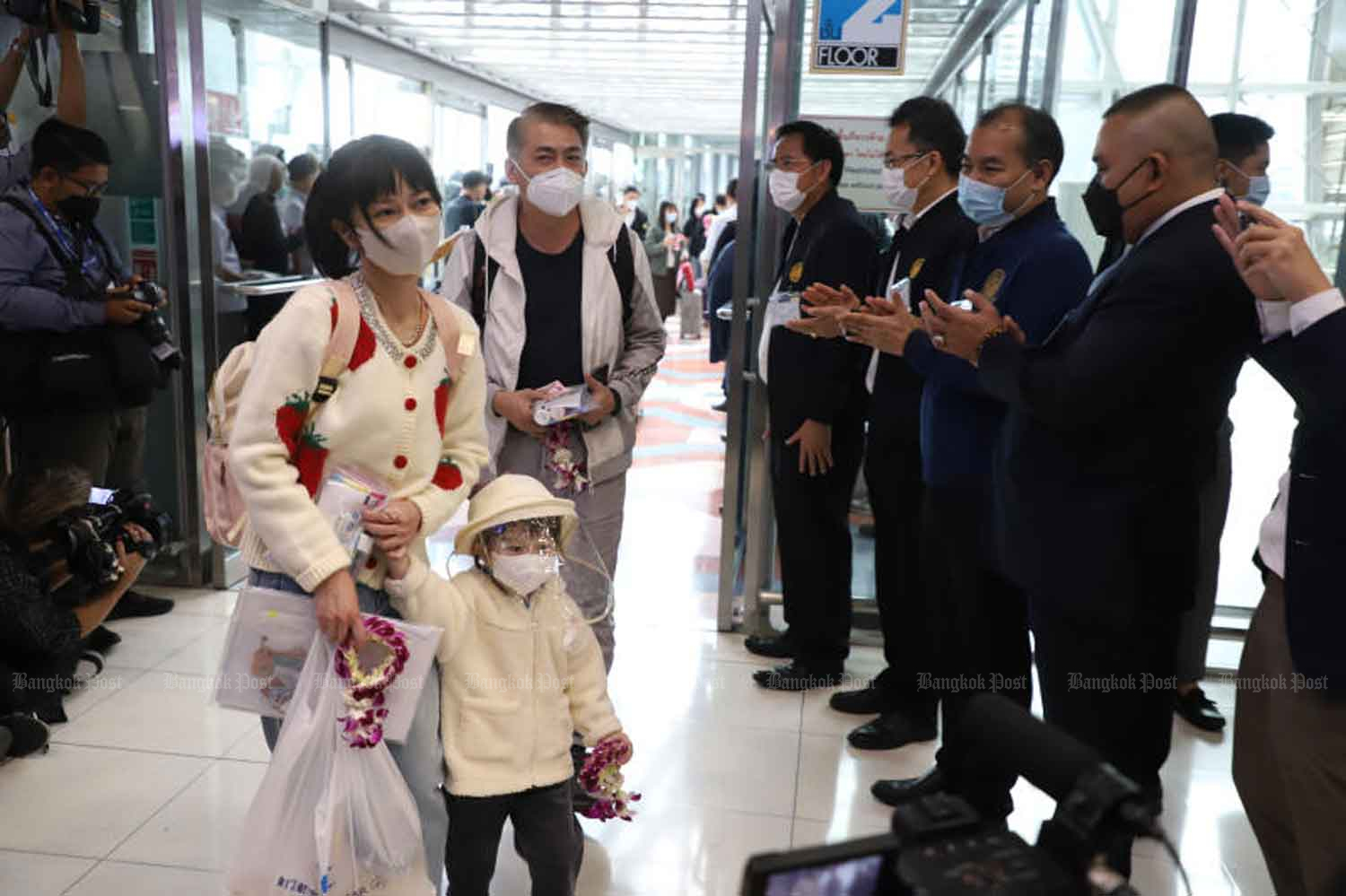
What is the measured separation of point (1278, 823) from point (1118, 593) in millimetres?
448

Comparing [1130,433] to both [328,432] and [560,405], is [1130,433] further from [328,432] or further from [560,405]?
[328,432]

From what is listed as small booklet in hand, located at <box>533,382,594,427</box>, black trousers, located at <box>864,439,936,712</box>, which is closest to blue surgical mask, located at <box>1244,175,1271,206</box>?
black trousers, located at <box>864,439,936,712</box>

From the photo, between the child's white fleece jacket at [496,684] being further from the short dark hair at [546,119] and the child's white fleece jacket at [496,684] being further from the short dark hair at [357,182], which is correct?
the short dark hair at [546,119]

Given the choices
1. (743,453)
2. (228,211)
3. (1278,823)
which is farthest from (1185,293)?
(228,211)

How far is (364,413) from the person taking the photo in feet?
5.82

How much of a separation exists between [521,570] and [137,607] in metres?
2.60

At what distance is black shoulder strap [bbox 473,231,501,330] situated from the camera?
2.55 m

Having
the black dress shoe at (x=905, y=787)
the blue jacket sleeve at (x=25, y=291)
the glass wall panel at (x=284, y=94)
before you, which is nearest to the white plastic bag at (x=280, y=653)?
the black dress shoe at (x=905, y=787)

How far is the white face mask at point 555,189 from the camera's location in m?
2.50

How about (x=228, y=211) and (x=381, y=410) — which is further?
(x=228, y=211)

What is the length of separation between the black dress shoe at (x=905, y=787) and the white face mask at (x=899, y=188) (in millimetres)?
1533

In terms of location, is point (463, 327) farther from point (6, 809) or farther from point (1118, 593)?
point (6, 809)

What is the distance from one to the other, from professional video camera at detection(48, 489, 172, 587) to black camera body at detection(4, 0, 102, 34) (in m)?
1.45

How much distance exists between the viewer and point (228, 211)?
4316mm
